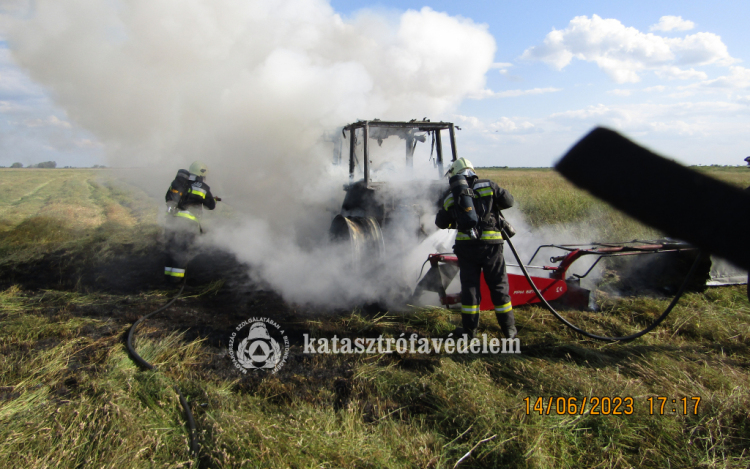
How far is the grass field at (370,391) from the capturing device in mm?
2420

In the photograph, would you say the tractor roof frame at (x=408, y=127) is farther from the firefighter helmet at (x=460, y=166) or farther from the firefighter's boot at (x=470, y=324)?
the firefighter's boot at (x=470, y=324)

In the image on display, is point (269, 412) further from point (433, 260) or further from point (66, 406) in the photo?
point (433, 260)

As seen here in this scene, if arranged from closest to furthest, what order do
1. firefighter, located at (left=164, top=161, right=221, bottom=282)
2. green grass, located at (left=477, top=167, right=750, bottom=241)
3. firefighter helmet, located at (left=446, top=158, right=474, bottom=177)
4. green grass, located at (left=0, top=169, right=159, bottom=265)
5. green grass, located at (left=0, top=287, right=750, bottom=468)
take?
1. green grass, located at (left=0, top=287, right=750, bottom=468)
2. firefighter helmet, located at (left=446, top=158, right=474, bottom=177)
3. firefighter, located at (left=164, top=161, right=221, bottom=282)
4. green grass, located at (left=0, top=169, right=159, bottom=265)
5. green grass, located at (left=477, top=167, right=750, bottom=241)

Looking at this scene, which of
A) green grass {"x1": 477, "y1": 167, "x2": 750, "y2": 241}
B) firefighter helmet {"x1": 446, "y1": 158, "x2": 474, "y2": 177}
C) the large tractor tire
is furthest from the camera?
green grass {"x1": 477, "y1": 167, "x2": 750, "y2": 241}

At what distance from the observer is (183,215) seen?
247 inches

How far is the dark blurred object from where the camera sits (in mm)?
421

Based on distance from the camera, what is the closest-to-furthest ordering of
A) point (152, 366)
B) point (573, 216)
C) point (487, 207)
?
point (152, 366) < point (487, 207) < point (573, 216)

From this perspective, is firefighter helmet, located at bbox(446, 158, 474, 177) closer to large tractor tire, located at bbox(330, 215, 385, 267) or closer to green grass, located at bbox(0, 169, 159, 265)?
large tractor tire, located at bbox(330, 215, 385, 267)

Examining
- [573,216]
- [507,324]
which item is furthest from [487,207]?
[573,216]

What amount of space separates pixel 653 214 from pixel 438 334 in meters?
4.07

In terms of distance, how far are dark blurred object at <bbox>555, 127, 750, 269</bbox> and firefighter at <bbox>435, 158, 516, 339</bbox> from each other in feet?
12.2
